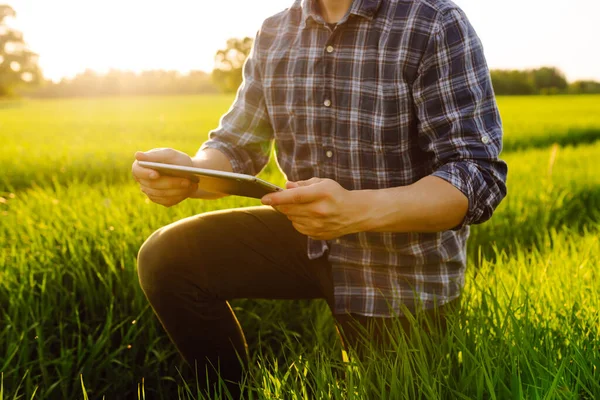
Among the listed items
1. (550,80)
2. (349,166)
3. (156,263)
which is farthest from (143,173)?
(550,80)

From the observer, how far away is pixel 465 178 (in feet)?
4.22

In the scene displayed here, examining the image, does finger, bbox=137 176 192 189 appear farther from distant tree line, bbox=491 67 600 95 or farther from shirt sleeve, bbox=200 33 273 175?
distant tree line, bbox=491 67 600 95

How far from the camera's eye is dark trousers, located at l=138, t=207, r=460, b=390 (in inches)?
59.9

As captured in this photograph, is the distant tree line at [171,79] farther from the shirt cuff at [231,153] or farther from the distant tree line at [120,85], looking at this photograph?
the shirt cuff at [231,153]

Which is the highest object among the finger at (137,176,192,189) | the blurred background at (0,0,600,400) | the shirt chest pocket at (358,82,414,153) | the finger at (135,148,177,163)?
the shirt chest pocket at (358,82,414,153)

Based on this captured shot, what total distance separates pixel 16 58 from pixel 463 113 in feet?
184

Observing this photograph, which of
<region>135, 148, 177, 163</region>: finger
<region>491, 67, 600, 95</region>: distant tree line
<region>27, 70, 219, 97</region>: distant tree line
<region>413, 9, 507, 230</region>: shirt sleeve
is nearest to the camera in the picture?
<region>413, 9, 507, 230</region>: shirt sleeve

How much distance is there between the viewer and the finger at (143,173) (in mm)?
1372

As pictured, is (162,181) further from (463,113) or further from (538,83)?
(538,83)

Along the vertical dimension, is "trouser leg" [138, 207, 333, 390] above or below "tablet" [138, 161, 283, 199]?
below

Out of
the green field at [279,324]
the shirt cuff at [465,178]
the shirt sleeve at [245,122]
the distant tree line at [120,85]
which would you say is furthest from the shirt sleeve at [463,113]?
the distant tree line at [120,85]

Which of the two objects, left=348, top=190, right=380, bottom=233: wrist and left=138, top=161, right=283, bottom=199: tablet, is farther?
left=348, top=190, right=380, bottom=233: wrist

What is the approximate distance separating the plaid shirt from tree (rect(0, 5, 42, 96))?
53554 mm

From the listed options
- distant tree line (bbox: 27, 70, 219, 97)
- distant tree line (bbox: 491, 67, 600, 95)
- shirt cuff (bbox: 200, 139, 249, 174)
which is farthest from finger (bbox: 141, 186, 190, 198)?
distant tree line (bbox: 491, 67, 600, 95)
